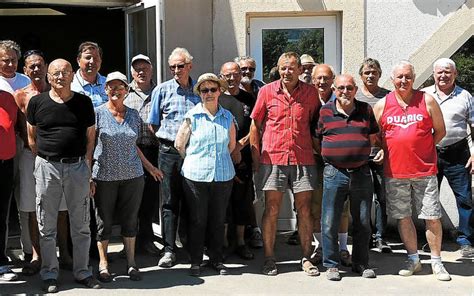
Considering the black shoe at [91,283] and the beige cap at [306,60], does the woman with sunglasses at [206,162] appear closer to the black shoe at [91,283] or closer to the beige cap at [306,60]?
the black shoe at [91,283]

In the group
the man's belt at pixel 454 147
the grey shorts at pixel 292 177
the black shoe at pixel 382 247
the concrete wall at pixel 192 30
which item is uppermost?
the concrete wall at pixel 192 30

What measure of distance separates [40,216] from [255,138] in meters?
1.99

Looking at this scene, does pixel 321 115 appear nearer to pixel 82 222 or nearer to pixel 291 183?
pixel 291 183

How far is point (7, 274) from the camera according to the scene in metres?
5.67

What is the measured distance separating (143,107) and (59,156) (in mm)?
1283

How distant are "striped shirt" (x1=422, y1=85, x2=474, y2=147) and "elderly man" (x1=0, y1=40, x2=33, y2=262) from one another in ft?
13.2

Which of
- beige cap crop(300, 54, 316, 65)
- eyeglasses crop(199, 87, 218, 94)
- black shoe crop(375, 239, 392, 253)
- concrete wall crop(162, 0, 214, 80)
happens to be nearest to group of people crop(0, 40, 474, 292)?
eyeglasses crop(199, 87, 218, 94)

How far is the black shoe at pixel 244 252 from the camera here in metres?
6.49

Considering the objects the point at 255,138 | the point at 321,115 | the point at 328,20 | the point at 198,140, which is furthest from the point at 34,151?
the point at 328,20

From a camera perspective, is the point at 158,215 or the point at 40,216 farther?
the point at 158,215

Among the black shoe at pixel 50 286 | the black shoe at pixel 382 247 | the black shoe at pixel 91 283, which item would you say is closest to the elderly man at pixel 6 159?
the black shoe at pixel 50 286

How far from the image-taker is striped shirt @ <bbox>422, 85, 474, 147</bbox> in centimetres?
654

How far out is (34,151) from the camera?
5473mm

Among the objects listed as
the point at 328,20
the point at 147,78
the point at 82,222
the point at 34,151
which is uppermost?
the point at 328,20
